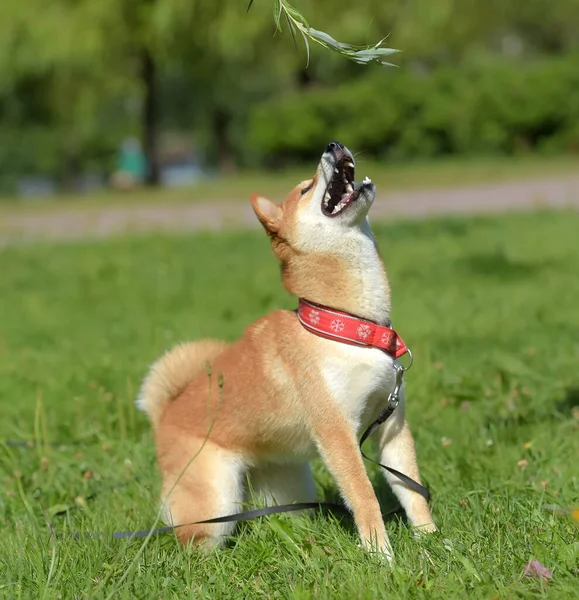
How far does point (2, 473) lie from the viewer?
Answer: 4305mm

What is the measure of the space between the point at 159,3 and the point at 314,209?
1809cm

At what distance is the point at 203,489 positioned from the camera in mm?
3400

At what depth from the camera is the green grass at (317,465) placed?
2.80 meters

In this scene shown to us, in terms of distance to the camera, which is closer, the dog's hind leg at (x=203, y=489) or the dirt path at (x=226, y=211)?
the dog's hind leg at (x=203, y=489)

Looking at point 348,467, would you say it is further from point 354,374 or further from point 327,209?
point 327,209

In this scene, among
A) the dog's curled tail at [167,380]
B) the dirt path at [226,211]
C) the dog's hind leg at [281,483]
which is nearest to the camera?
the dog's hind leg at [281,483]

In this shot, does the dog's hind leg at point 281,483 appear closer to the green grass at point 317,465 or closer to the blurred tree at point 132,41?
the green grass at point 317,465

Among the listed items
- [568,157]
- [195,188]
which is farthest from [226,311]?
[568,157]

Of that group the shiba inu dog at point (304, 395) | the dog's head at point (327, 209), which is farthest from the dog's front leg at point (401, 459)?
the dog's head at point (327, 209)

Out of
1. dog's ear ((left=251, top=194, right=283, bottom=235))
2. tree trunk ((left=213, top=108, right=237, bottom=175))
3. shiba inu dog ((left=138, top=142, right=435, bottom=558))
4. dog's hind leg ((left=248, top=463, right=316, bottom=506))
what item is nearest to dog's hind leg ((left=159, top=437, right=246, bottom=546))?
shiba inu dog ((left=138, top=142, right=435, bottom=558))

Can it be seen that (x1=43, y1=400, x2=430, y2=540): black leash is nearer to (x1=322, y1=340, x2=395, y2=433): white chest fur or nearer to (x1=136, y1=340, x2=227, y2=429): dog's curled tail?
(x1=322, y1=340, x2=395, y2=433): white chest fur

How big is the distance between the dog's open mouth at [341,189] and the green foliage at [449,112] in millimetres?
19179

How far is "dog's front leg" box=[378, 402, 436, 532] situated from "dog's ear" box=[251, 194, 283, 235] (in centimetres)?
82

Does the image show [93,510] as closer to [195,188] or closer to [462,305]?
[462,305]
